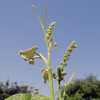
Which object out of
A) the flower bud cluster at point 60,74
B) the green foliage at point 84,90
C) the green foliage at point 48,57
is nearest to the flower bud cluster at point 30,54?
the green foliage at point 48,57

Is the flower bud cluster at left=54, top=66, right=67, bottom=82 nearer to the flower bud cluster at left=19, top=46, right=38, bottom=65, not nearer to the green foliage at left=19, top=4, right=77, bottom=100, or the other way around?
the green foliage at left=19, top=4, right=77, bottom=100

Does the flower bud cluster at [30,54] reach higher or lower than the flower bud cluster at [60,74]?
higher

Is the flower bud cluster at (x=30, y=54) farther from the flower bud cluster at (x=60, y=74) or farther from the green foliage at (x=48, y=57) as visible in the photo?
the flower bud cluster at (x=60, y=74)

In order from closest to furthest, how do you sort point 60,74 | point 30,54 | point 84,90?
point 60,74
point 30,54
point 84,90

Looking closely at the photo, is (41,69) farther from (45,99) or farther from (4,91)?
(4,91)

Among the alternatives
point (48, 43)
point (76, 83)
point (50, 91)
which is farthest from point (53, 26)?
point (76, 83)

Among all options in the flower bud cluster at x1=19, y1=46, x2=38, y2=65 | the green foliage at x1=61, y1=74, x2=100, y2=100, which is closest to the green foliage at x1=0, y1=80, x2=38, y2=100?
the green foliage at x1=61, y1=74, x2=100, y2=100

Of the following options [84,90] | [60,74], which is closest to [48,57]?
[60,74]

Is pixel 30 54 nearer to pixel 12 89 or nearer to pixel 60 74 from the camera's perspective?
pixel 60 74
